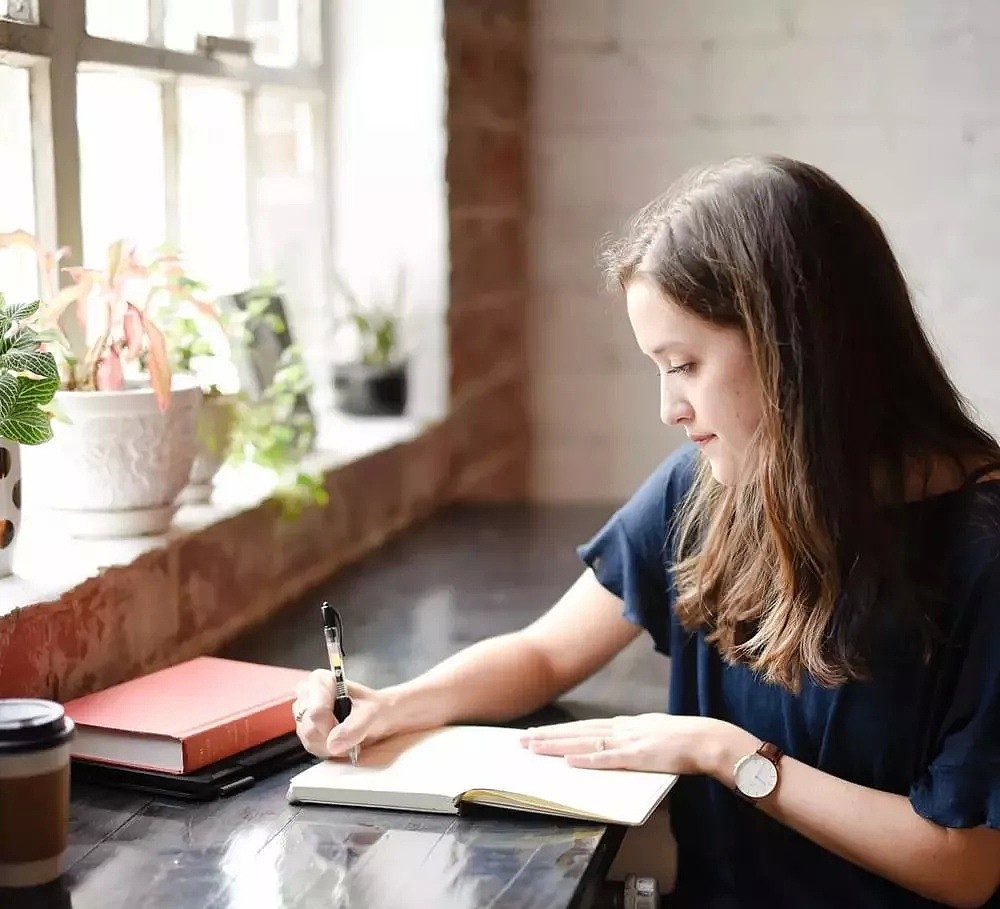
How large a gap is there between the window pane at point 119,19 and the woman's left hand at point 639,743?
3.62 feet

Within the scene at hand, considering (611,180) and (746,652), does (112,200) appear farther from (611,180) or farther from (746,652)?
(611,180)

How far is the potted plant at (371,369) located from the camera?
Result: 2.71 metres

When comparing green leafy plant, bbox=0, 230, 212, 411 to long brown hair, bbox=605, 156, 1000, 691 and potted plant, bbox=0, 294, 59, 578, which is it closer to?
potted plant, bbox=0, 294, 59, 578

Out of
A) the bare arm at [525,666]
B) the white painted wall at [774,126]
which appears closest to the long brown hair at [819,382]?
the bare arm at [525,666]

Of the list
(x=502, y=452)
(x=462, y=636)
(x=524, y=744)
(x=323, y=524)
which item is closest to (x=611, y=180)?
(x=502, y=452)

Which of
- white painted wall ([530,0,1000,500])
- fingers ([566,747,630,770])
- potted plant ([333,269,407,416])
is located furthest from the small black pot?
fingers ([566,747,630,770])

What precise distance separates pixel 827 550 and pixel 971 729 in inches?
7.8

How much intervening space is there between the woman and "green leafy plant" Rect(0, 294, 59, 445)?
1.20ft

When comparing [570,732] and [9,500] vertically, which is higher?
[9,500]

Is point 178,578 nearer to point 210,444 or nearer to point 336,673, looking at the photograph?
point 210,444

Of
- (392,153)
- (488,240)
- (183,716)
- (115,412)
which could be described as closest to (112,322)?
(115,412)

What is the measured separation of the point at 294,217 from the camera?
2715 mm

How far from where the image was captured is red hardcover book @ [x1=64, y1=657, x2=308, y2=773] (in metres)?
1.39

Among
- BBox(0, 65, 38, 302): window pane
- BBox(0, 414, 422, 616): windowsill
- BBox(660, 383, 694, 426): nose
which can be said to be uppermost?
BBox(0, 65, 38, 302): window pane
